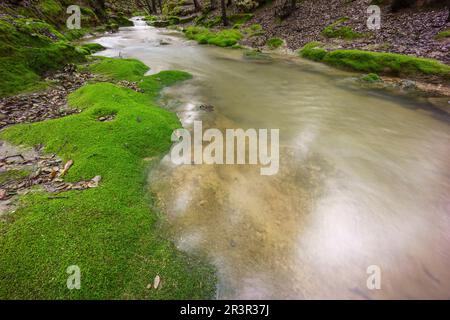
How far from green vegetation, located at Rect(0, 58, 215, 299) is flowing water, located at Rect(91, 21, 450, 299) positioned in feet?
1.22

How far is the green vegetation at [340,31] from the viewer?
15.5 metres

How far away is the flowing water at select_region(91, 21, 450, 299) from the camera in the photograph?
3.30m

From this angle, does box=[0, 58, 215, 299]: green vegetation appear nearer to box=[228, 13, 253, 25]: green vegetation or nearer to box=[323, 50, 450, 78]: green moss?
box=[323, 50, 450, 78]: green moss

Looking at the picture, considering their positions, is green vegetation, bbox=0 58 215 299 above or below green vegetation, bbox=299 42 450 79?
below

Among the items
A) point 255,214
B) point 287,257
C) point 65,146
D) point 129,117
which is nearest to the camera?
point 287,257

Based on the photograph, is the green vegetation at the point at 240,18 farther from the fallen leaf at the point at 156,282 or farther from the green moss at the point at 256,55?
the fallen leaf at the point at 156,282

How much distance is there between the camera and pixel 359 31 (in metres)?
15.5

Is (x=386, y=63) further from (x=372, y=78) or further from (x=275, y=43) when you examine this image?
(x=275, y=43)

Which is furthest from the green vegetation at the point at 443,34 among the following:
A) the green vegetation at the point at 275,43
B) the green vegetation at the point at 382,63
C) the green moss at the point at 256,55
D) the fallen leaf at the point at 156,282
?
the fallen leaf at the point at 156,282

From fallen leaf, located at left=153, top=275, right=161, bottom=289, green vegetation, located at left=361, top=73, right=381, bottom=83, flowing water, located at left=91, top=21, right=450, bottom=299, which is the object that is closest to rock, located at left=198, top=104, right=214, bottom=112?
flowing water, located at left=91, top=21, right=450, bottom=299

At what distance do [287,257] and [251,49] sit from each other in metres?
18.8
